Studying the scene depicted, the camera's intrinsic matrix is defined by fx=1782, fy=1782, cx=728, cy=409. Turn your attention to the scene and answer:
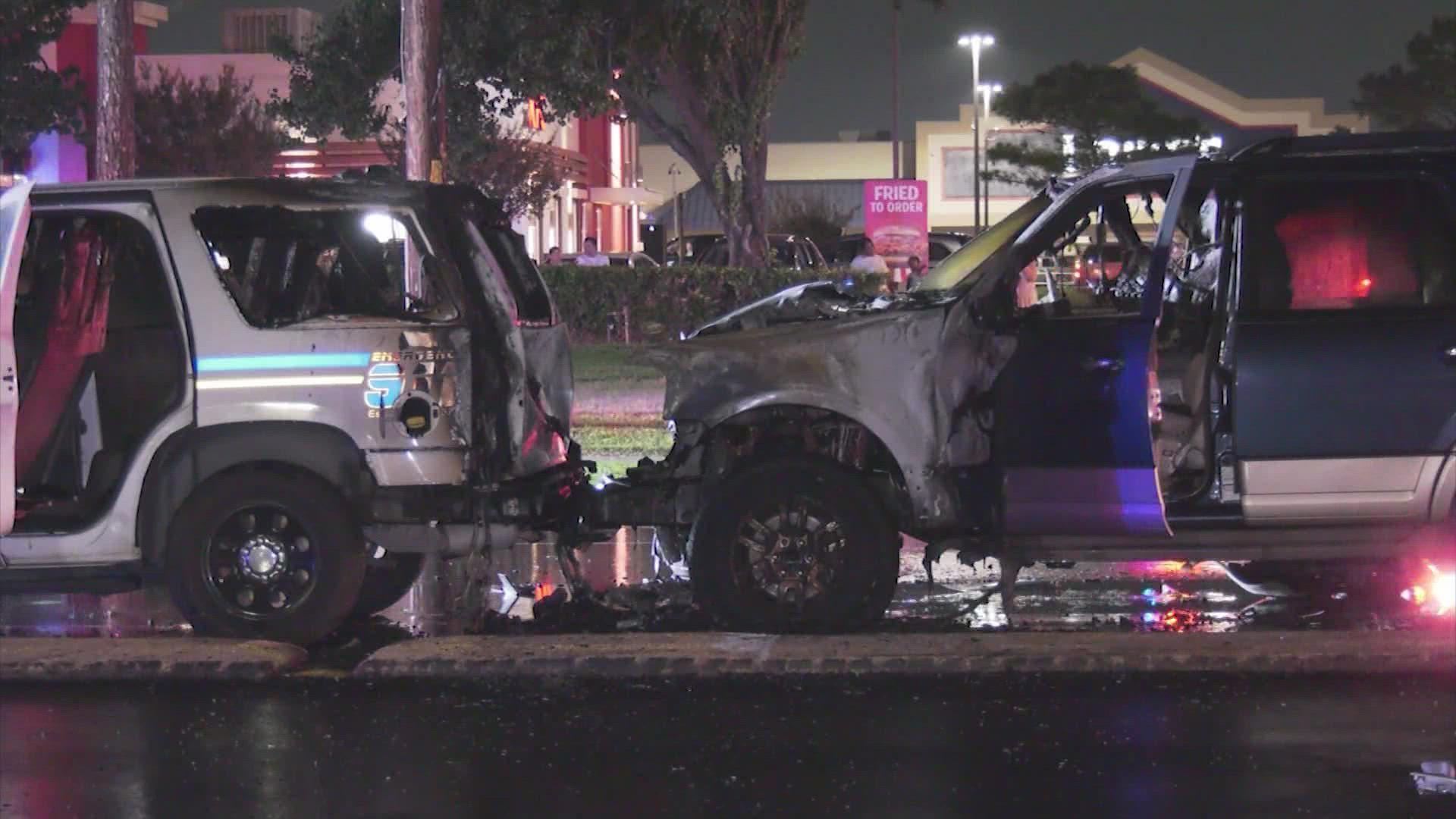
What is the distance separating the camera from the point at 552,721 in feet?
21.5

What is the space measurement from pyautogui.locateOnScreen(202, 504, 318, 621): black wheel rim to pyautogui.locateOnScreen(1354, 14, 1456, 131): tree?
3466 centimetres

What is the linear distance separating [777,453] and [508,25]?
17.4 metres

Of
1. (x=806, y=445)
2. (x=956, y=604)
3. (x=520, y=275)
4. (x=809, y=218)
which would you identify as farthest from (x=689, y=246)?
(x=806, y=445)

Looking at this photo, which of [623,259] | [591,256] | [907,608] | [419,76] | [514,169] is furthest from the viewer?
[514,169]

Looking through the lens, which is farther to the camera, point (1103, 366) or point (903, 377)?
point (903, 377)

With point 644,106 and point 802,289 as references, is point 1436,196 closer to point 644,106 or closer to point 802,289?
point 802,289

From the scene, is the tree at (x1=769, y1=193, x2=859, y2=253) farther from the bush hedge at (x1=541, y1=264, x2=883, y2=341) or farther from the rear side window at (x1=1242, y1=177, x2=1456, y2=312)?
the rear side window at (x1=1242, y1=177, x2=1456, y2=312)

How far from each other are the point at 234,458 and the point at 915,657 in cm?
300

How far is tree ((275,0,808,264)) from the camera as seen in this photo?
23.8 meters

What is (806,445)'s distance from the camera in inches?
313

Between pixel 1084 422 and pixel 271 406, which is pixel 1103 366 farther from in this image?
pixel 271 406

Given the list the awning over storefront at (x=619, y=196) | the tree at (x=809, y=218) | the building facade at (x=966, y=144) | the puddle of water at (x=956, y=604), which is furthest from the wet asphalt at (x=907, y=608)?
the building facade at (x=966, y=144)

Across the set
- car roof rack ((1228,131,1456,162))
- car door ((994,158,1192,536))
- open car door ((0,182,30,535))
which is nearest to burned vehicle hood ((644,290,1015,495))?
car door ((994,158,1192,536))

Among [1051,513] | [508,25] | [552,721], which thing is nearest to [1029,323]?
[1051,513]
